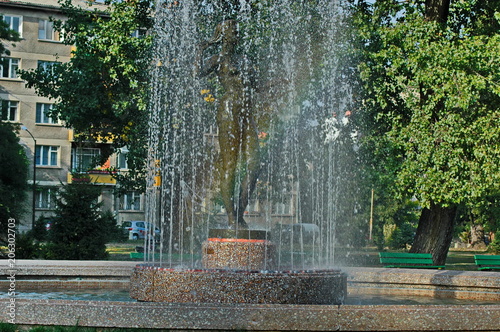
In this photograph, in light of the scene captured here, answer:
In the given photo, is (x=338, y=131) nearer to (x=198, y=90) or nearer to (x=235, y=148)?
(x=198, y=90)

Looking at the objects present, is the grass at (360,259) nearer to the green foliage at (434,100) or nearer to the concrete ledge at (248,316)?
the green foliage at (434,100)

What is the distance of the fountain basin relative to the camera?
9.18 metres

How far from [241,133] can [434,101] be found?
8.16m

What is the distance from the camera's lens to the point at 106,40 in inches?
963

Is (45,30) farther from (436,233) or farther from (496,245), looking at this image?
(436,233)

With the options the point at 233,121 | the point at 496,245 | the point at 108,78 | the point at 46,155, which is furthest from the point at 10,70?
the point at 233,121

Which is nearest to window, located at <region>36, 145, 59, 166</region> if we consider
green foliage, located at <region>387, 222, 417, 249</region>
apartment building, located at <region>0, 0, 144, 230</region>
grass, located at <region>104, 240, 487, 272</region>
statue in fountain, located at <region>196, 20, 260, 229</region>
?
apartment building, located at <region>0, 0, 144, 230</region>

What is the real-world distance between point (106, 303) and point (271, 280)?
2.12 m

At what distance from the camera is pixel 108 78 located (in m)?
26.3

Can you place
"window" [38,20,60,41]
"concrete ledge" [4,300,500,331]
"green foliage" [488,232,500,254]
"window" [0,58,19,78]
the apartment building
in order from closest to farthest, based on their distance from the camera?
"concrete ledge" [4,300,500,331]
"green foliage" [488,232,500,254]
the apartment building
"window" [0,58,19,78]
"window" [38,20,60,41]

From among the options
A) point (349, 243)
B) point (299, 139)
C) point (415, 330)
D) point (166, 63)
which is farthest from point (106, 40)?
point (349, 243)

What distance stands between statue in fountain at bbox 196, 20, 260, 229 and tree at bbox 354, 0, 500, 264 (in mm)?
7506

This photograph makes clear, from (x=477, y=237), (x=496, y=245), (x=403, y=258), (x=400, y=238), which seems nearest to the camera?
(x=403, y=258)

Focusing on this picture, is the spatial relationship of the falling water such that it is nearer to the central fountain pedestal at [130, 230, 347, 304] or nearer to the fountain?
the fountain
